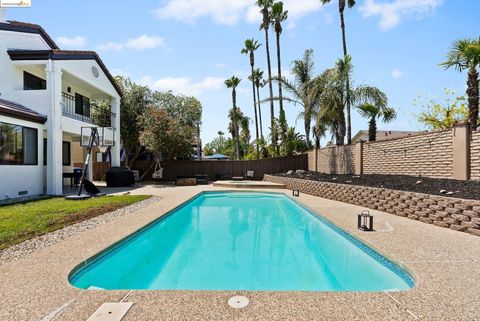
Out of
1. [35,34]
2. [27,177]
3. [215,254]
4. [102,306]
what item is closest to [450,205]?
[215,254]

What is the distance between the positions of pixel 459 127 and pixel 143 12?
10.9m

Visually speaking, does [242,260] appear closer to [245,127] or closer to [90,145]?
[90,145]

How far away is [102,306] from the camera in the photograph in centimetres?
281

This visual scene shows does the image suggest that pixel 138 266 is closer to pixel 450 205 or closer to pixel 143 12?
pixel 450 205

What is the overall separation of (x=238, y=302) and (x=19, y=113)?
36.7 feet

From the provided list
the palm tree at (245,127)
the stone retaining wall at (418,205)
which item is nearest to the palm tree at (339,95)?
the stone retaining wall at (418,205)

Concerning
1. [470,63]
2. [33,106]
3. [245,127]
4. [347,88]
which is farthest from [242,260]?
[245,127]

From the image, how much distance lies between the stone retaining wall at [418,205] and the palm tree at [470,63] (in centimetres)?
284

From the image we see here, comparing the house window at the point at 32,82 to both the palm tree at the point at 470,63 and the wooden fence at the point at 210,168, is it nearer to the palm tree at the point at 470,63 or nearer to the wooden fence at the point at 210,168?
the wooden fence at the point at 210,168

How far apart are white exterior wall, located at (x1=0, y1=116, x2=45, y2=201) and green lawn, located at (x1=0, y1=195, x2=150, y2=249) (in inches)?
83.6

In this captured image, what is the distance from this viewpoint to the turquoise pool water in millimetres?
4109

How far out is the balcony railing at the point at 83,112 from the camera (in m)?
15.5

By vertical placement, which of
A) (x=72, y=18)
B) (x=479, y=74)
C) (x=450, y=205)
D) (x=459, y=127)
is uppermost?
(x=72, y=18)

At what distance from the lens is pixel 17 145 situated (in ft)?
36.2
